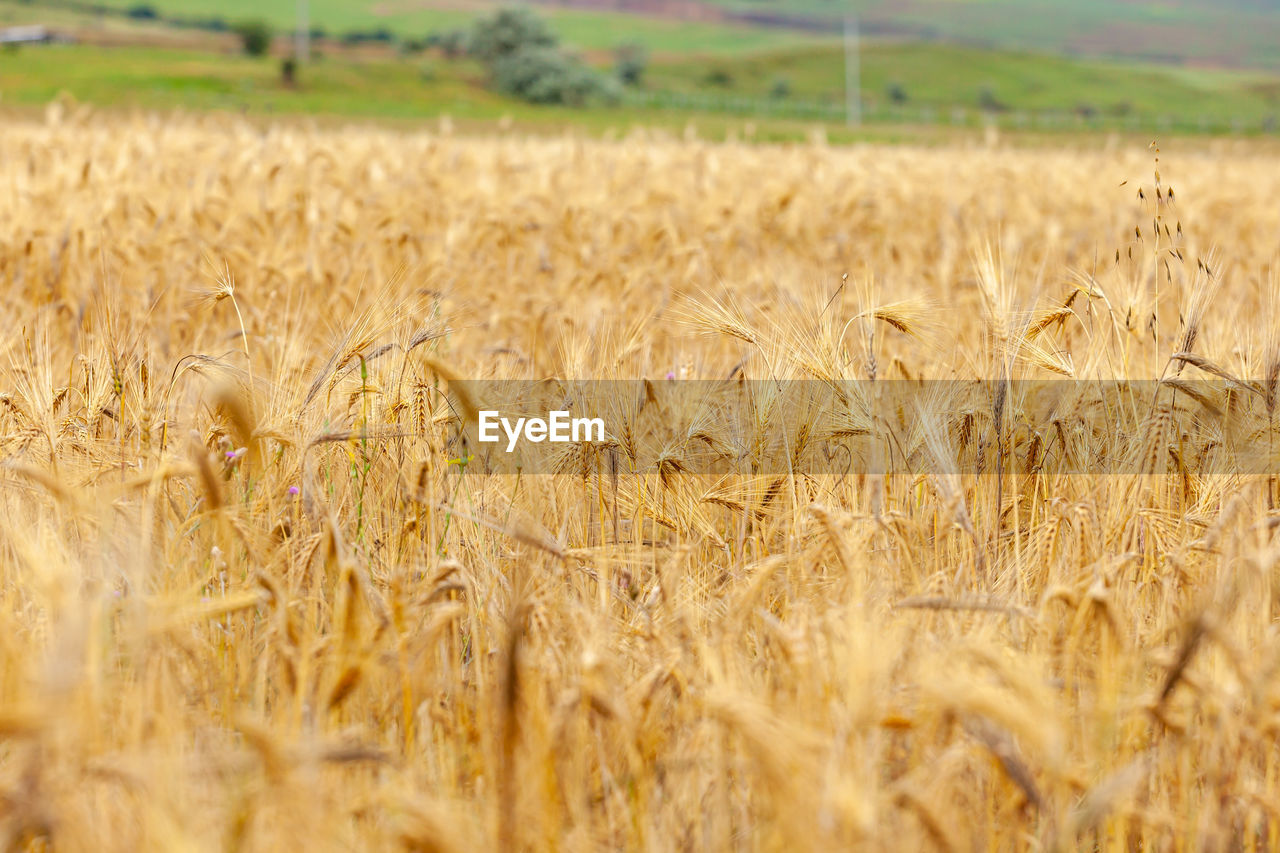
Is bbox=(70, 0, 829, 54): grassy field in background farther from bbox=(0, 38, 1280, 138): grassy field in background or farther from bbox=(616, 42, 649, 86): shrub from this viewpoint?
bbox=(616, 42, 649, 86): shrub

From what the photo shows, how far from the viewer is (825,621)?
1.59 m

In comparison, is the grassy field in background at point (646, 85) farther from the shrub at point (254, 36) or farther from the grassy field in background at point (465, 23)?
the grassy field in background at point (465, 23)

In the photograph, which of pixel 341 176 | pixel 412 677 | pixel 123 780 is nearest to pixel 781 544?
pixel 412 677

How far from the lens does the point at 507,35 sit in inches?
2042

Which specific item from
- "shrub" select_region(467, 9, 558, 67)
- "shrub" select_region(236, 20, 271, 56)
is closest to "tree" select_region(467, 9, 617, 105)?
"shrub" select_region(467, 9, 558, 67)

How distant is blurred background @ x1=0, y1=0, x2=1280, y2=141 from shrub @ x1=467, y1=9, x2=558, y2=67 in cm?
10

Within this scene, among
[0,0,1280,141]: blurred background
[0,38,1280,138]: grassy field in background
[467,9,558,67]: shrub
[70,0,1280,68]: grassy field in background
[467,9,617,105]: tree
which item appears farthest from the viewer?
[70,0,1280,68]: grassy field in background

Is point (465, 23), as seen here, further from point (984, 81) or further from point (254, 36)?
point (254, 36)

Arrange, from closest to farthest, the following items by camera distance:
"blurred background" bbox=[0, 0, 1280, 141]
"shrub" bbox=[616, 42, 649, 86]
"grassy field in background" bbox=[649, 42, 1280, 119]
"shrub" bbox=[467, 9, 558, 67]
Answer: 1. "blurred background" bbox=[0, 0, 1280, 141]
2. "shrub" bbox=[467, 9, 558, 67]
3. "shrub" bbox=[616, 42, 649, 86]
4. "grassy field in background" bbox=[649, 42, 1280, 119]

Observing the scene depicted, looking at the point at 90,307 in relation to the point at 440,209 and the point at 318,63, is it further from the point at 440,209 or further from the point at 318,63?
the point at 318,63

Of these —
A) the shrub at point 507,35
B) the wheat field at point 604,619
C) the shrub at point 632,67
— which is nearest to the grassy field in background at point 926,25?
the shrub at point 632,67

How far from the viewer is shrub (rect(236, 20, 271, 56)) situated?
5197cm

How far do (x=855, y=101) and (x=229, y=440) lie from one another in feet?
171

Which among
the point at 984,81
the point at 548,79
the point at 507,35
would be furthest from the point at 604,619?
the point at 984,81
